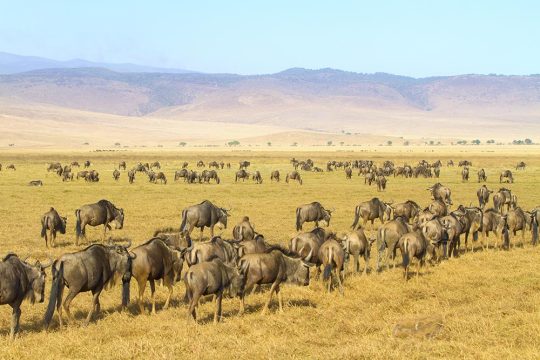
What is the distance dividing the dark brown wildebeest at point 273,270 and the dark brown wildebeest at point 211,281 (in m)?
0.27

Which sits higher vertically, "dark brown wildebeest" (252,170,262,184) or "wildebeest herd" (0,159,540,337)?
"wildebeest herd" (0,159,540,337)

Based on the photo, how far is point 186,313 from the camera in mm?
13930

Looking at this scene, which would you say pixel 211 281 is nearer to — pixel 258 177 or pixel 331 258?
pixel 331 258

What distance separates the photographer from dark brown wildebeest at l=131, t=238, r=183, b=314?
14.0 meters

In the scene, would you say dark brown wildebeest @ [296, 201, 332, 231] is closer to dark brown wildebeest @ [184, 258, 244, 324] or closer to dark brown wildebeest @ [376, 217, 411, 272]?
dark brown wildebeest @ [376, 217, 411, 272]

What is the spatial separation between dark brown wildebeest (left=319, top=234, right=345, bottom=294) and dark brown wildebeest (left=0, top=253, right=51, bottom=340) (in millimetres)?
6560

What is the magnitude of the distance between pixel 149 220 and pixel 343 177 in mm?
32093

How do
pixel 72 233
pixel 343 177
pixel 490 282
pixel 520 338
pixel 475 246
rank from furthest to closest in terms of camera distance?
pixel 343 177
pixel 72 233
pixel 475 246
pixel 490 282
pixel 520 338

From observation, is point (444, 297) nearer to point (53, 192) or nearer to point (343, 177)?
point (53, 192)

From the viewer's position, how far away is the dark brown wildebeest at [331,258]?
51.4ft

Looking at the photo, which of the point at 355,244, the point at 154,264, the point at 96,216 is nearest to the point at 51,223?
the point at 96,216

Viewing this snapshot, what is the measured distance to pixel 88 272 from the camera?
13.0m

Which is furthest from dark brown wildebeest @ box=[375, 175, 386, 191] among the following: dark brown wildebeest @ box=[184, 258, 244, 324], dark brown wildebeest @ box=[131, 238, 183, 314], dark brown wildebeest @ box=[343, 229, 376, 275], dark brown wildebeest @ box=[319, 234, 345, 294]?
dark brown wildebeest @ box=[184, 258, 244, 324]

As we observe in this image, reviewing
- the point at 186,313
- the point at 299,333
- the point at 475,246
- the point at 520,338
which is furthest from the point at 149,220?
the point at 520,338
